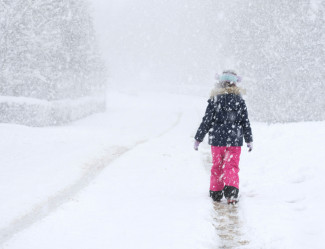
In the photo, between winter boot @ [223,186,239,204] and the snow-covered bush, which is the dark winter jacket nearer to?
winter boot @ [223,186,239,204]

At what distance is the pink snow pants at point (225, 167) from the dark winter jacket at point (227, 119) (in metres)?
0.14

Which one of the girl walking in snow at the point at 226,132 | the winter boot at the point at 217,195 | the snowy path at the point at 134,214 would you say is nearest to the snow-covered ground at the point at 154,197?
the snowy path at the point at 134,214

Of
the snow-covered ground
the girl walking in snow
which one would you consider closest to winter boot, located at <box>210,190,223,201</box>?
the girl walking in snow

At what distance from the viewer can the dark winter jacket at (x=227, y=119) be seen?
6.53m

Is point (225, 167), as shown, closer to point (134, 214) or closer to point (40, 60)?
point (134, 214)

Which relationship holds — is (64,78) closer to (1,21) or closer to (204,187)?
(1,21)

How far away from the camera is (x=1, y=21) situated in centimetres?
2044

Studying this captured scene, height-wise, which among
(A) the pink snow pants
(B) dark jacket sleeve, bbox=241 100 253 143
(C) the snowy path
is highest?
(B) dark jacket sleeve, bbox=241 100 253 143

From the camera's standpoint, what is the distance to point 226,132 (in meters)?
6.54

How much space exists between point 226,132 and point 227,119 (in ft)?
0.80

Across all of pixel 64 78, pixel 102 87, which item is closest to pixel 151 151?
pixel 64 78

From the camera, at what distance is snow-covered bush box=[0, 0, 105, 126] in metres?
20.5

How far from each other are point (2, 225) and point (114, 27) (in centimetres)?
9459

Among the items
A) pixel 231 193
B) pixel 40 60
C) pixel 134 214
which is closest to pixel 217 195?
pixel 231 193
